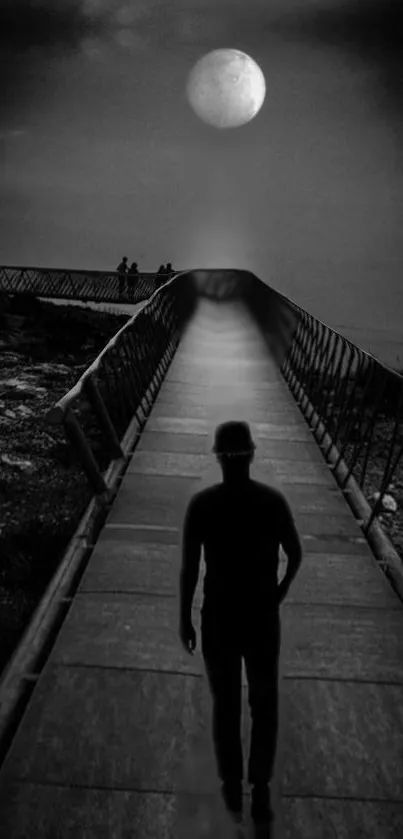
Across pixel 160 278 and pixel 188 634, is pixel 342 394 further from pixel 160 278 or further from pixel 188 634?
pixel 160 278

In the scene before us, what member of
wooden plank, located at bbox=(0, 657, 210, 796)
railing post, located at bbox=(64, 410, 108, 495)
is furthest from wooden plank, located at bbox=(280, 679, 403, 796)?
railing post, located at bbox=(64, 410, 108, 495)

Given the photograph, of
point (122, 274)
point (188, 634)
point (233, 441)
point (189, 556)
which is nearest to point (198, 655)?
point (188, 634)

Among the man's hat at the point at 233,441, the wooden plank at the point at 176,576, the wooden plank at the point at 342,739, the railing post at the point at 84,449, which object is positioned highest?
the man's hat at the point at 233,441

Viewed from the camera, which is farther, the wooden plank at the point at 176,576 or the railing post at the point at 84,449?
the railing post at the point at 84,449

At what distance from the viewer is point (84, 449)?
543cm

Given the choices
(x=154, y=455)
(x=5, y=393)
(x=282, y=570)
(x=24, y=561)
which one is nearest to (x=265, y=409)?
(x=154, y=455)

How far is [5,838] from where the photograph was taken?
107 inches

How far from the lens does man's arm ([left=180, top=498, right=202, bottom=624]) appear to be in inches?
102

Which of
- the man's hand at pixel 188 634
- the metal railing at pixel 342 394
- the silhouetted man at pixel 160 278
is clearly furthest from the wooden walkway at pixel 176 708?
the silhouetted man at pixel 160 278

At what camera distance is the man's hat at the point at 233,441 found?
2447 mm

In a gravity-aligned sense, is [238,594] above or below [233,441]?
below

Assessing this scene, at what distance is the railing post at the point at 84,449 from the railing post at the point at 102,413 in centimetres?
67

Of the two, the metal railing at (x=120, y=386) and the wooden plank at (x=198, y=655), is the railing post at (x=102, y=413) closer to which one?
the metal railing at (x=120, y=386)

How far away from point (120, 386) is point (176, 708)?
7.92 metres
